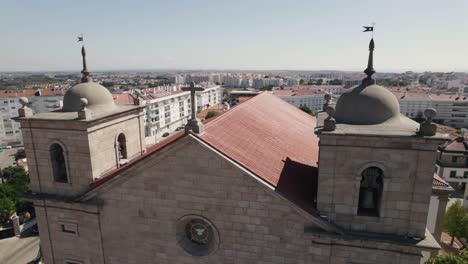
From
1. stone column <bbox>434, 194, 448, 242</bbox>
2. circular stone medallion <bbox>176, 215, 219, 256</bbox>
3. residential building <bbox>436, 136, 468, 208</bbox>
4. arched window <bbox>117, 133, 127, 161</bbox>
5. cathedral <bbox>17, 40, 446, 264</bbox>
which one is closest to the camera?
cathedral <bbox>17, 40, 446, 264</bbox>

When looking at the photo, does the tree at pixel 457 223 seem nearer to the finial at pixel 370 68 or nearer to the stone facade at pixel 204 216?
the stone facade at pixel 204 216

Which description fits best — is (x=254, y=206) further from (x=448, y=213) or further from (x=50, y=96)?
(x=50, y=96)

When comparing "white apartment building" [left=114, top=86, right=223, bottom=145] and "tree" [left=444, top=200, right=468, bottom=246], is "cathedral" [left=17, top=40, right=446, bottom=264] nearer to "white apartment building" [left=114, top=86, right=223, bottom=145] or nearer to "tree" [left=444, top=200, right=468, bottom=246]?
"tree" [left=444, top=200, right=468, bottom=246]

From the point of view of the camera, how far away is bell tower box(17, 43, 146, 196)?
45.9 ft

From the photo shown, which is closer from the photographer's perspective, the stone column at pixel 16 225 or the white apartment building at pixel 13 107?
the stone column at pixel 16 225

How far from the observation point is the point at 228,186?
39.1ft

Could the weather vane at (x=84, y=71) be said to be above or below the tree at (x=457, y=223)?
above

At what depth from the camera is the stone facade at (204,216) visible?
11.6 meters

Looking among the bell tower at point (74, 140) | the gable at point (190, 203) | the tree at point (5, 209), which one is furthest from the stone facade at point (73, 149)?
the tree at point (5, 209)

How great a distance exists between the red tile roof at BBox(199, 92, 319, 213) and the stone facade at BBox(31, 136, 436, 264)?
71cm

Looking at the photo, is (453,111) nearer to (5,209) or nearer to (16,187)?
(16,187)

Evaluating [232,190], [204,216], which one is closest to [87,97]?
[204,216]

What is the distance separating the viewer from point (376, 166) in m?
11.1

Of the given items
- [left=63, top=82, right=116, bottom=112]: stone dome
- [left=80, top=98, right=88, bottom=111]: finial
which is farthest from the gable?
[left=63, top=82, right=116, bottom=112]: stone dome
